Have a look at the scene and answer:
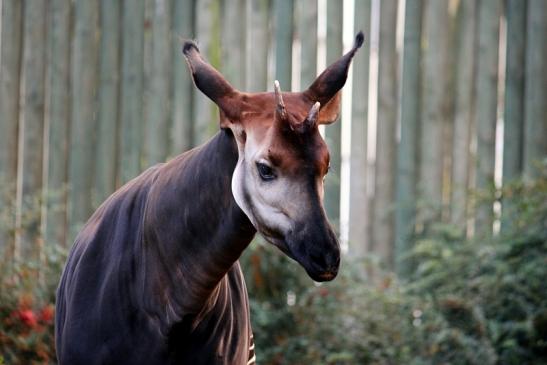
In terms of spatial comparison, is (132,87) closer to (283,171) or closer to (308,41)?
(308,41)

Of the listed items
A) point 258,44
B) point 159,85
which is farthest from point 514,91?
point 159,85

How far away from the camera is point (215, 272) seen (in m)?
3.62

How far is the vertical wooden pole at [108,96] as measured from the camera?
8656 millimetres

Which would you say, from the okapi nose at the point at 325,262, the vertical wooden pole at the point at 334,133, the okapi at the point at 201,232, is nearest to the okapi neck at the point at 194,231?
the okapi at the point at 201,232

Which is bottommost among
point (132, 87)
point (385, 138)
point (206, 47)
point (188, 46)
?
point (385, 138)

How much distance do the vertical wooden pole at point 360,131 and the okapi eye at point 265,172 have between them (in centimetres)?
451

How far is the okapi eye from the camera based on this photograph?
3.25 m

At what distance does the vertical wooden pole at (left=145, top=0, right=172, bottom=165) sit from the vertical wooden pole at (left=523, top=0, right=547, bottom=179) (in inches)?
106

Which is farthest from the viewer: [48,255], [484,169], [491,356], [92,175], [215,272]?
[92,175]

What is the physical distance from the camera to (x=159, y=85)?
8461 mm

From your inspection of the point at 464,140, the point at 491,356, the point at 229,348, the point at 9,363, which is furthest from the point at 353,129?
the point at 229,348

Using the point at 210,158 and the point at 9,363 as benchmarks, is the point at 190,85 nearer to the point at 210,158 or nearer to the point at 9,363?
the point at 9,363

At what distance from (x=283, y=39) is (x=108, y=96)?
156 cm

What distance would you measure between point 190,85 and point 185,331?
4797 millimetres
